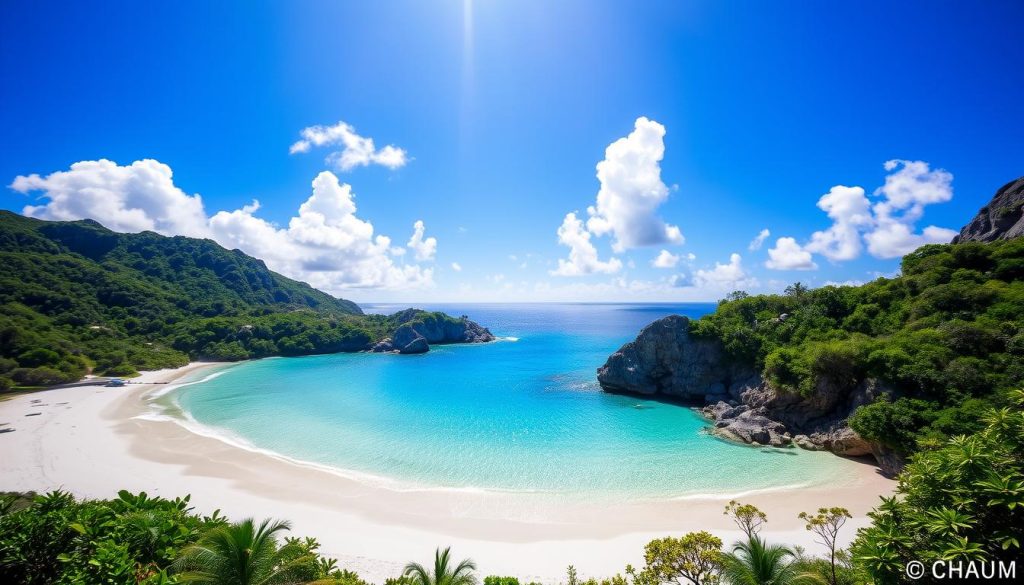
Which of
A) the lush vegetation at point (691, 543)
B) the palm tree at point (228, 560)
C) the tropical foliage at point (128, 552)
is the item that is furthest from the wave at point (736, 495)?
the palm tree at point (228, 560)

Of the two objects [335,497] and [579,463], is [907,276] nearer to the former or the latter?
[579,463]

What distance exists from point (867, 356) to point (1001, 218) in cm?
3622

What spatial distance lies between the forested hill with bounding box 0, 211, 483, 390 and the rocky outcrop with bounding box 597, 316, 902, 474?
204 feet

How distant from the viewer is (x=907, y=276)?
1208 inches

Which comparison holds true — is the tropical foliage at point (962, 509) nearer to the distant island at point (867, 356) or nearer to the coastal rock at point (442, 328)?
Answer: the distant island at point (867, 356)

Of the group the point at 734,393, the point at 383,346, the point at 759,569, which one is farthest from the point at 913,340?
the point at 383,346

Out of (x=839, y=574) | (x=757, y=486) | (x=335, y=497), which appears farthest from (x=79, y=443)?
(x=757, y=486)

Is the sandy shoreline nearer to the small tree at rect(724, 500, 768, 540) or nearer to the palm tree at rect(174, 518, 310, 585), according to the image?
the small tree at rect(724, 500, 768, 540)

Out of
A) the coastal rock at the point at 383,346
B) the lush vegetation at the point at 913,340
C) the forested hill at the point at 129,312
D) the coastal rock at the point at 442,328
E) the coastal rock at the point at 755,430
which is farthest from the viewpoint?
the coastal rock at the point at 442,328

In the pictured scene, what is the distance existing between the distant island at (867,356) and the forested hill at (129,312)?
6752 cm

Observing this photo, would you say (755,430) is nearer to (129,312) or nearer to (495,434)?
(495,434)

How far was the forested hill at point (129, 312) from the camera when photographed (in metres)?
49.2

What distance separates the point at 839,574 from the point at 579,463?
1527cm

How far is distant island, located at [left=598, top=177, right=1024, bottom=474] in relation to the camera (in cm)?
1948
